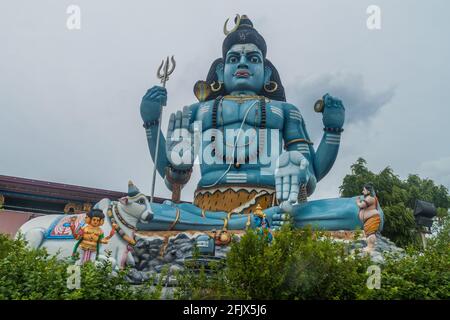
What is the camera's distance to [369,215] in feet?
23.0

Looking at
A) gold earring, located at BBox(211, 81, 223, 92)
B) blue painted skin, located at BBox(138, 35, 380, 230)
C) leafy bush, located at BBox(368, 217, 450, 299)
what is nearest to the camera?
leafy bush, located at BBox(368, 217, 450, 299)

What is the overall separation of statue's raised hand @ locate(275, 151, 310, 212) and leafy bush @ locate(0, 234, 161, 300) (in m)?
3.81

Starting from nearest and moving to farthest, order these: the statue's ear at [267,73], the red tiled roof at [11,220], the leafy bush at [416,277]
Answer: the leafy bush at [416,277]
the statue's ear at [267,73]
the red tiled roof at [11,220]

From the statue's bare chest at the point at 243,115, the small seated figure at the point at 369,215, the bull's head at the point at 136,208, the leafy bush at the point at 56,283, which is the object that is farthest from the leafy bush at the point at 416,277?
the statue's bare chest at the point at 243,115

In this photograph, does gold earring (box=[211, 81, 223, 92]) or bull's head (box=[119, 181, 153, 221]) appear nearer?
bull's head (box=[119, 181, 153, 221])

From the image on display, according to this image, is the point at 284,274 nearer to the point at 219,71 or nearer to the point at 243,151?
the point at 243,151

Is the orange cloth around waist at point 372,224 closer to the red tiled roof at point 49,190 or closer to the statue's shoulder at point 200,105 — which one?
the statue's shoulder at point 200,105

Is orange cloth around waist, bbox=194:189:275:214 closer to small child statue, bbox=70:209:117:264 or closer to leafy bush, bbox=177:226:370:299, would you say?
small child statue, bbox=70:209:117:264

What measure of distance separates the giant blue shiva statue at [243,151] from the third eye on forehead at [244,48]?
19 millimetres

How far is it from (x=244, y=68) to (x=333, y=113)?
77.1 inches

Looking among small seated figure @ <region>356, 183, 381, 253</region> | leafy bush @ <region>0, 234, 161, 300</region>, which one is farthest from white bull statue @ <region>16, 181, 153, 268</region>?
small seated figure @ <region>356, 183, 381, 253</region>

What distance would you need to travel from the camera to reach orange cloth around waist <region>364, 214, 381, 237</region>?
691 centimetres

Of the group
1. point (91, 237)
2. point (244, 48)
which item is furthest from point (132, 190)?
point (244, 48)

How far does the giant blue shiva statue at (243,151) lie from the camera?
7.53m
